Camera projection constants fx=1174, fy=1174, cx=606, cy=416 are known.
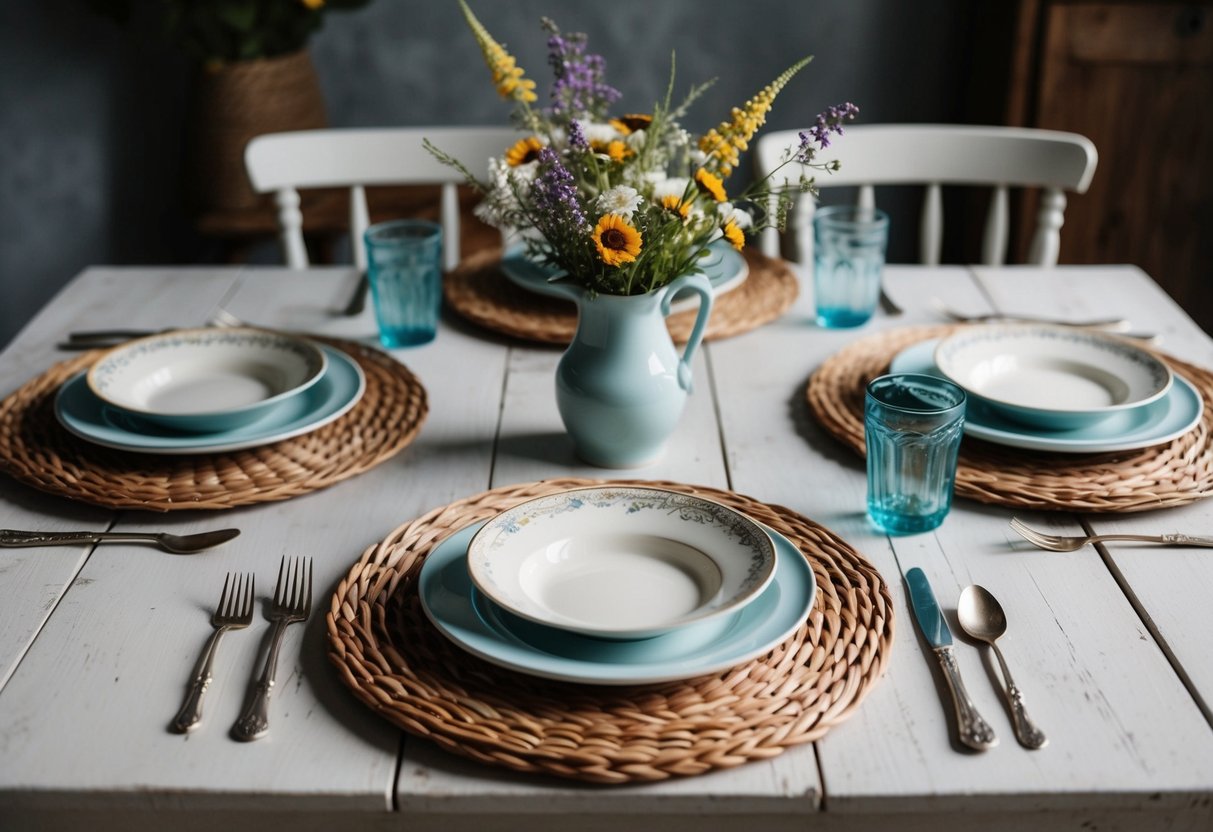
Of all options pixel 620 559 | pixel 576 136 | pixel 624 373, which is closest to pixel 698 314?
pixel 624 373

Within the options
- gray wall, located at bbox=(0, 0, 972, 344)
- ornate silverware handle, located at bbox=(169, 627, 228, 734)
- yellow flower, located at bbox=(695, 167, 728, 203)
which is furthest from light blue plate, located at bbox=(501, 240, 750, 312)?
gray wall, located at bbox=(0, 0, 972, 344)

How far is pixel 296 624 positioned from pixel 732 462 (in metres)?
0.45

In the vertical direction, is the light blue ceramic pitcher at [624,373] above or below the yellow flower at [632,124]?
below

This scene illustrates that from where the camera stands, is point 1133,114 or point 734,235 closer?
point 734,235

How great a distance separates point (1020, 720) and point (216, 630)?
0.57 metres

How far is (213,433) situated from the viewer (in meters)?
1.14

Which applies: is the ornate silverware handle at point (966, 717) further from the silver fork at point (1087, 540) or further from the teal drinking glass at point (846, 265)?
the teal drinking glass at point (846, 265)

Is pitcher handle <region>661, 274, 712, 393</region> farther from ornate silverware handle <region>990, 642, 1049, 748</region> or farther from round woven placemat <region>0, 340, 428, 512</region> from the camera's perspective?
ornate silverware handle <region>990, 642, 1049, 748</region>

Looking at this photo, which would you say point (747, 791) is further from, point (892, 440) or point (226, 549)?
point (226, 549)

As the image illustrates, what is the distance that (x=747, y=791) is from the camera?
71 centimetres

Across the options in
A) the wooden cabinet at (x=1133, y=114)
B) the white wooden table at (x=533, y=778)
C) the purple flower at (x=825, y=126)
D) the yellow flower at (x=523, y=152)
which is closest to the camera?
the white wooden table at (x=533, y=778)

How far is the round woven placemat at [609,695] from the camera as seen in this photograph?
729mm

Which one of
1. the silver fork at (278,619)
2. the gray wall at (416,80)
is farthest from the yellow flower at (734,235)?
the gray wall at (416,80)

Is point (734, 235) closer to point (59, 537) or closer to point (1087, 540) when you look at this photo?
point (1087, 540)
